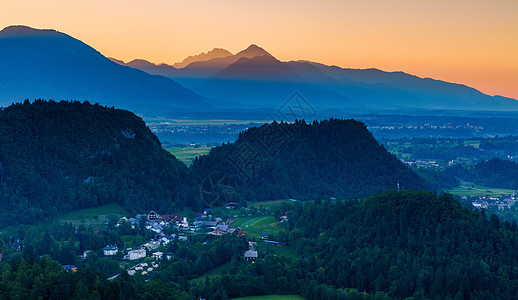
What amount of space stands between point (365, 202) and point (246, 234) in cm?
1258

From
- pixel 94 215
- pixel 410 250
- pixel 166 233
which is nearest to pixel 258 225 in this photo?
pixel 166 233

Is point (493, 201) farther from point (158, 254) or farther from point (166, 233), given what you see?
point (158, 254)

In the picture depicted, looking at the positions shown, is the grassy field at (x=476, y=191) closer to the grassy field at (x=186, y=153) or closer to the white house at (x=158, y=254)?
the grassy field at (x=186, y=153)

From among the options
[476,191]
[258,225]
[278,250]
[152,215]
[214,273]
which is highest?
[152,215]

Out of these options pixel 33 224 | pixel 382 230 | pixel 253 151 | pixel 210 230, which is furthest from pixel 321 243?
pixel 253 151

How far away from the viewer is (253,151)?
93812 millimetres

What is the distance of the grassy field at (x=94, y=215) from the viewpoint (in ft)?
197

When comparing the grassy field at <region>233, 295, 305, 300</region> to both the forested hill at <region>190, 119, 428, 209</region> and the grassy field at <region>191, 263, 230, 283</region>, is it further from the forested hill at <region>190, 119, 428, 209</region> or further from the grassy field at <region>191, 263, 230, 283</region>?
the forested hill at <region>190, 119, 428, 209</region>

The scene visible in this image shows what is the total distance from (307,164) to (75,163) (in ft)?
119

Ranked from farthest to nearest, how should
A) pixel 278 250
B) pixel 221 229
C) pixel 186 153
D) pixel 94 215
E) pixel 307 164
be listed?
pixel 186 153
pixel 307 164
pixel 94 215
pixel 221 229
pixel 278 250

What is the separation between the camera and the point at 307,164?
9012 centimetres

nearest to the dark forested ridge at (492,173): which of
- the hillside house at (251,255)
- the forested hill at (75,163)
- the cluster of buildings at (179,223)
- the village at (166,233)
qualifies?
the village at (166,233)

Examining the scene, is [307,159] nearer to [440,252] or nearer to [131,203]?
[131,203]

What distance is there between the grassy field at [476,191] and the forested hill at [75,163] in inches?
1806
